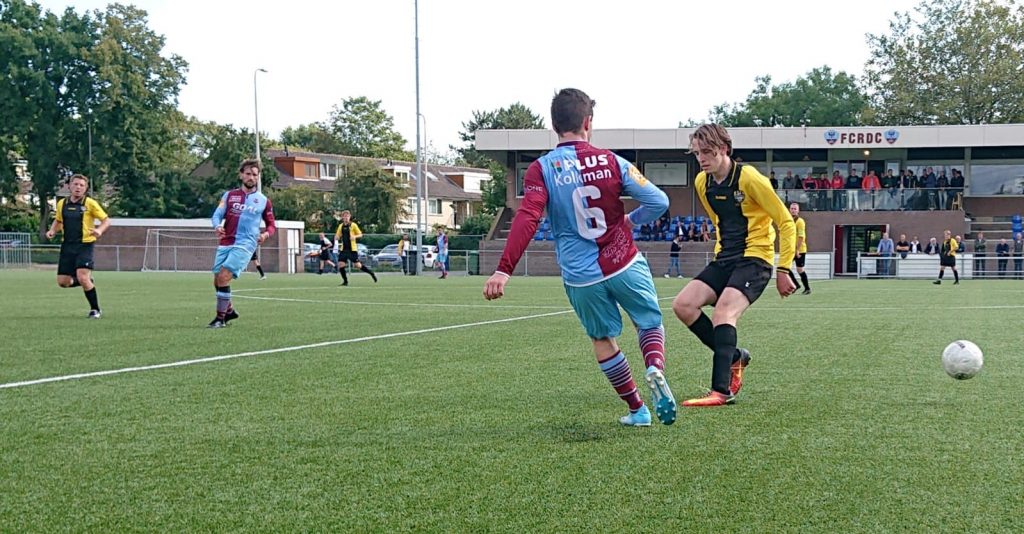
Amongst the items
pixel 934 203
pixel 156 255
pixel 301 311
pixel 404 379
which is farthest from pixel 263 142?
pixel 404 379

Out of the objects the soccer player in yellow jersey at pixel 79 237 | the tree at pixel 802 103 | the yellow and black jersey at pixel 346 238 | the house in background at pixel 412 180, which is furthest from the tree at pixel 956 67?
the soccer player in yellow jersey at pixel 79 237

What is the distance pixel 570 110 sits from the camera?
5.61m

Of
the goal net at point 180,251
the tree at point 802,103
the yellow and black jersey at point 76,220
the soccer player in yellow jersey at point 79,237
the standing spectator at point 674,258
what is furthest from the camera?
the tree at point 802,103

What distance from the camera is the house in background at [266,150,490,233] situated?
8669 centimetres

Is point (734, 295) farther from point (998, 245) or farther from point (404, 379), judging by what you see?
point (998, 245)

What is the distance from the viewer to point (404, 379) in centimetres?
768

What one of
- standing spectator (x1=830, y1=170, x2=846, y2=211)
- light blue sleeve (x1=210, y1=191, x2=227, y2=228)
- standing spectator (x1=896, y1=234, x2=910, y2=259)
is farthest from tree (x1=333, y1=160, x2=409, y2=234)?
light blue sleeve (x1=210, y1=191, x2=227, y2=228)

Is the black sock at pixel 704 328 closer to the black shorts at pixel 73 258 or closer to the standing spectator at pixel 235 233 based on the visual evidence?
the standing spectator at pixel 235 233

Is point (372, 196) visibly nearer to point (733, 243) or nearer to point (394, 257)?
point (394, 257)

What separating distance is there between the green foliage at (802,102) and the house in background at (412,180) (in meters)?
24.4

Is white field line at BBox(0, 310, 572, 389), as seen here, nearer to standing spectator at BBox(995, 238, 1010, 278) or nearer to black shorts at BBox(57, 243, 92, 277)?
black shorts at BBox(57, 243, 92, 277)

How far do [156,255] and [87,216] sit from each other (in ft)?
115

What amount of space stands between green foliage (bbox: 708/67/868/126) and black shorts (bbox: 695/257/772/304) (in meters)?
74.4

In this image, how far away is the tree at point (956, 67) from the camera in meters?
63.2
